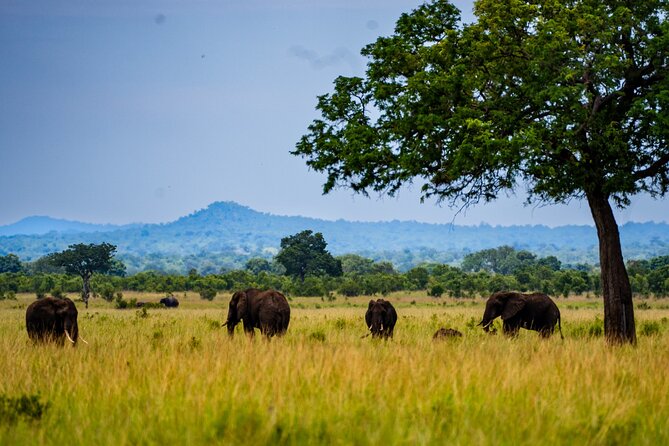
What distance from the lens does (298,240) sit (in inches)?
4471

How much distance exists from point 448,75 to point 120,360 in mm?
10221

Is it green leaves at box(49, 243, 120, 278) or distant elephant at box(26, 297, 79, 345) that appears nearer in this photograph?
distant elephant at box(26, 297, 79, 345)

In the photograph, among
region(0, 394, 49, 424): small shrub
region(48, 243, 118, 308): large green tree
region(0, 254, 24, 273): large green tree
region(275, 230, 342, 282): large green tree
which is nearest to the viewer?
region(0, 394, 49, 424): small shrub

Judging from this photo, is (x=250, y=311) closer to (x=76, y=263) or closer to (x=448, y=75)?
(x=448, y=75)

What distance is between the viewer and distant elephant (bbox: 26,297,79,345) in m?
16.3

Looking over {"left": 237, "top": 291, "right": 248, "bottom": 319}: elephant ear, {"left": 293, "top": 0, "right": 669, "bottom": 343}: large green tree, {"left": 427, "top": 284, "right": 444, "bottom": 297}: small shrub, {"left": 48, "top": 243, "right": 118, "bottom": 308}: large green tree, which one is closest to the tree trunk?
{"left": 293, "top": 0, "right": 669, "bottom": 343}: large green tree

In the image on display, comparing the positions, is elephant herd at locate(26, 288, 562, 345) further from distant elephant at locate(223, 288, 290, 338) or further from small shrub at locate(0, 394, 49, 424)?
small shrub at locate(0, 394, 49, 424)

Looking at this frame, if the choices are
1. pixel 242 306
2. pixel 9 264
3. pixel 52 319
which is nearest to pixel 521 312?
pixel 242 306

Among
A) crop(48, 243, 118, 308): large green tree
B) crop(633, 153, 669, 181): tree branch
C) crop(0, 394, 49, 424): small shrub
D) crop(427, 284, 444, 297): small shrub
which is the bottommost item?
crop(427, 284, 444, 297): small shrub

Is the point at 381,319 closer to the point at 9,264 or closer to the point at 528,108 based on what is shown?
the point at 528,108

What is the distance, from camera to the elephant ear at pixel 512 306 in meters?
19.9

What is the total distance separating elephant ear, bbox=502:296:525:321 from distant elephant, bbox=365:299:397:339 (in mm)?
3348

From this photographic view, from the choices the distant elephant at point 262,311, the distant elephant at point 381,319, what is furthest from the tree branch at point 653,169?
the distant elephant at point 262,311

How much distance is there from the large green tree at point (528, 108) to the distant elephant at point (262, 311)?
12.3ft
